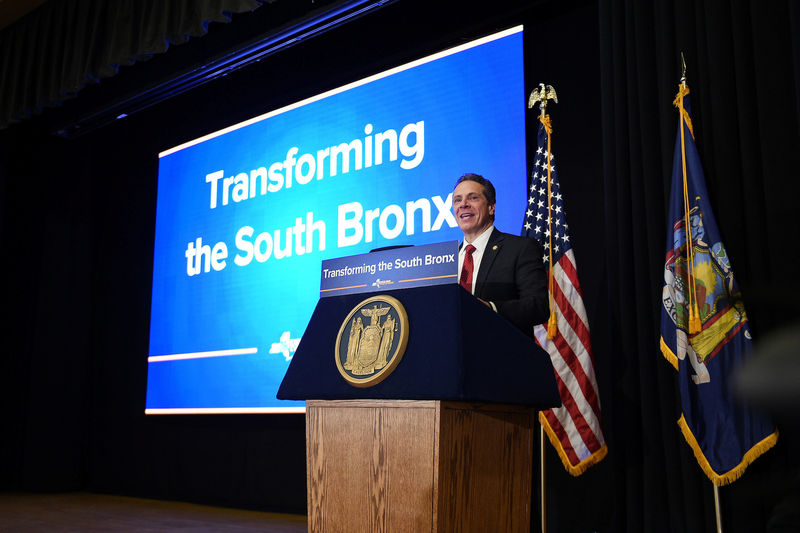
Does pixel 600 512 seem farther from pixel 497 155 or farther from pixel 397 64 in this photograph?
pixel 397 64

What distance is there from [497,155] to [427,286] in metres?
2.06

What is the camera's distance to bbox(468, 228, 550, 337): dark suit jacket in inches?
99.1

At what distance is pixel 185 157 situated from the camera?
5.16 metres

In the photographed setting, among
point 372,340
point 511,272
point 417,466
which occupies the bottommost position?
point 417,466

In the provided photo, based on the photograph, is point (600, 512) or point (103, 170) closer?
point (600, 512)

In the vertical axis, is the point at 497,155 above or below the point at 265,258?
above

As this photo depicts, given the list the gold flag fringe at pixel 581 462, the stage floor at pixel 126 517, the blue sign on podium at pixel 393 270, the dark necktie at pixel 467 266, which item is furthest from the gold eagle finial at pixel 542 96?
the stage floor at pixel 126 517

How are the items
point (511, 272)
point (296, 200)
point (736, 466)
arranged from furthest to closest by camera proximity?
point (296, 200)
point (511, 272)
point (736, 466)

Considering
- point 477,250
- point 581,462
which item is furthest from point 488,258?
point 581,462

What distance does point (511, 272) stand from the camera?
2.61 m

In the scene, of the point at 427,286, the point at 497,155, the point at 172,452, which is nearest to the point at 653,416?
the point at 497,155

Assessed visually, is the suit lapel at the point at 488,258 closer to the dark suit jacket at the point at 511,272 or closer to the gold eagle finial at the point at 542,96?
the dark suit jacket at the point at 511,272

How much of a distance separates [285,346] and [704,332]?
2413 millimetres

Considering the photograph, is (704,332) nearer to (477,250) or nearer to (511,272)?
(511,272)
